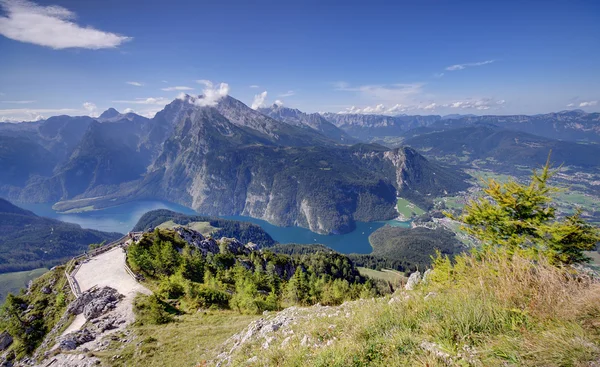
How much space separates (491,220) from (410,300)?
16.2 metres

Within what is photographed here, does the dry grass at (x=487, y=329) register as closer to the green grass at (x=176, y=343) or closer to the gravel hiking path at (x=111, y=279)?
the green grass at (x=176, y=343)

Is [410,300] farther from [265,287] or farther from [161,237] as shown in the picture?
[161,237]

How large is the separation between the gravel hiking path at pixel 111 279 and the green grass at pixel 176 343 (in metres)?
5.32

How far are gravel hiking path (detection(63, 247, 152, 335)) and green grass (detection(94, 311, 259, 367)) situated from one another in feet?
17.5

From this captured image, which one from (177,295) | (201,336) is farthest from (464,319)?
(177,295)

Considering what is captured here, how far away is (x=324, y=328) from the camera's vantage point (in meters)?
8.54

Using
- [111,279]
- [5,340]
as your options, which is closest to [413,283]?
[111,279]

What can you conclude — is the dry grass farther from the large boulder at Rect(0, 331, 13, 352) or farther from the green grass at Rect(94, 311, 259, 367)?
the large boulder at Rect(0, 331, 13, 352)

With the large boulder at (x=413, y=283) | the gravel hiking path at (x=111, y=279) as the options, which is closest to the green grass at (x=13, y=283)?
the gravel hiking path at (x=111, y=279)

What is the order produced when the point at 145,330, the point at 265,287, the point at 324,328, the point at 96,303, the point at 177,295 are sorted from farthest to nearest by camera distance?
the point at 265,287 → the point at 177,295 → the point at 96,303 → the point at 145,330 → the point at 324,328

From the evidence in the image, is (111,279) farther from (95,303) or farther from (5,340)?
(5,340)

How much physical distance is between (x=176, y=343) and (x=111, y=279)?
84.3 feet

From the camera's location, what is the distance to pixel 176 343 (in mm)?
17516

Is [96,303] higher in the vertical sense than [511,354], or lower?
lower
